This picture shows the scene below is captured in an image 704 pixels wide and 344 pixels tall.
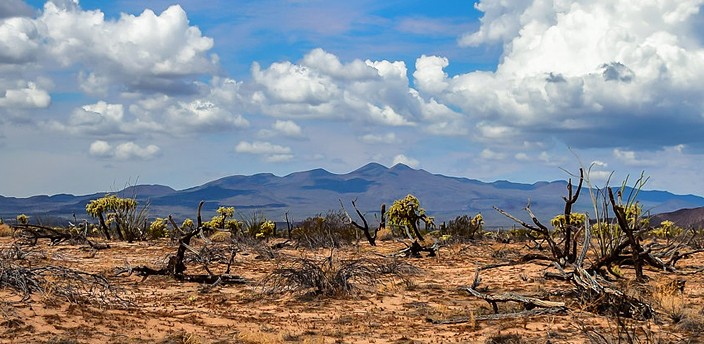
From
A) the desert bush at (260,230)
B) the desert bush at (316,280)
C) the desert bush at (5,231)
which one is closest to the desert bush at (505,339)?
the desert bush at (316,280)

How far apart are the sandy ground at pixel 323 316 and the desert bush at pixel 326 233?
8490mm

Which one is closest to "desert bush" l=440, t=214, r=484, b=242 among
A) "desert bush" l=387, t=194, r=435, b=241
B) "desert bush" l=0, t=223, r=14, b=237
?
"desert bush" l=387, t=194, r=435, b=241

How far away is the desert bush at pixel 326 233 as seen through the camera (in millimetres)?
25192

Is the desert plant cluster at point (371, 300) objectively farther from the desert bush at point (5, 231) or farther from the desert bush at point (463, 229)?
the desert bush at point (5, 231)

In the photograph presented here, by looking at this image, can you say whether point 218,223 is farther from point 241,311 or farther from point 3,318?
point 3,318

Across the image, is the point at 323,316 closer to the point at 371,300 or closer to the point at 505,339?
the point at 371,300

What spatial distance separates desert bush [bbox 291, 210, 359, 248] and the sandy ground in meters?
8.49

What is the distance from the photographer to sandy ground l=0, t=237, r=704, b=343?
9422 mm

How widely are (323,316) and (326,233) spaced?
15.6 metres

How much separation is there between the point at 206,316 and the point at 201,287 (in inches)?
133

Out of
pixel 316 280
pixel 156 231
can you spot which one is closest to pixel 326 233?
pixel 156 231

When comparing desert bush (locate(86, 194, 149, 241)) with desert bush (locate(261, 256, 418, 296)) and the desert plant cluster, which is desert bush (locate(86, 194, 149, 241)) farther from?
desert bush (locate(261, 256, 418, 296))

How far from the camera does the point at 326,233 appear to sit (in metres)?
27.2

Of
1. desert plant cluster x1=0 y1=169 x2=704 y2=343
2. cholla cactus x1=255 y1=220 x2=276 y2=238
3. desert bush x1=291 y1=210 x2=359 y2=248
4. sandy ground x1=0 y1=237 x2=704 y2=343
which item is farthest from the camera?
cholla cactus x1=255 y1=220 x2=276 y2=238
